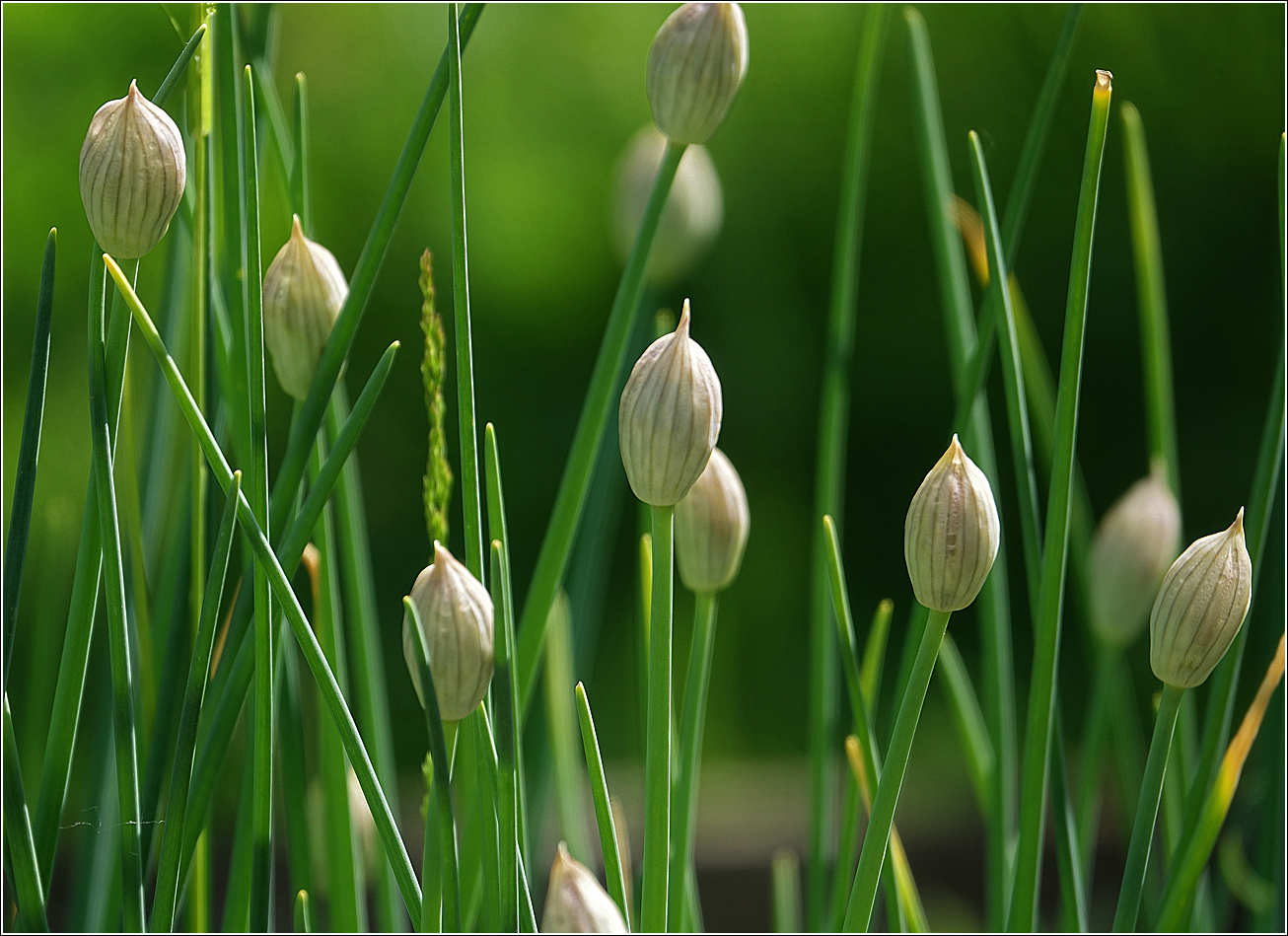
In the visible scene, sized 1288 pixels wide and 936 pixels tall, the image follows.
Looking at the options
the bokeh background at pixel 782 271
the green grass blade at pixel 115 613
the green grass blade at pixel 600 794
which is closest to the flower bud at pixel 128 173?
the green grass blade at pixel 115 613

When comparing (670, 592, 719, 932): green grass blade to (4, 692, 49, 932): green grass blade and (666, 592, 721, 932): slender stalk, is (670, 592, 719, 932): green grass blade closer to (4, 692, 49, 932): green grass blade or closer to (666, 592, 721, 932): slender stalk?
(666, 592, 721, 932): slender stalk

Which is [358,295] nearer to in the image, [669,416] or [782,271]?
[669,416]

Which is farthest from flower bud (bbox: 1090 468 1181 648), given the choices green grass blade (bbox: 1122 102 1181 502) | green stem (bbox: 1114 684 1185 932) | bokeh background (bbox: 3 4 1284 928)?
bokeh background (bbox: 3 4 1284 928)

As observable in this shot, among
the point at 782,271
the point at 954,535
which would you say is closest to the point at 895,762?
the point at 954,535

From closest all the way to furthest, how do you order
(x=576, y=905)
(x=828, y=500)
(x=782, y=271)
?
1. (x=576, y=905)
2. (x=828, y=500)
3. (x=782, y=271)

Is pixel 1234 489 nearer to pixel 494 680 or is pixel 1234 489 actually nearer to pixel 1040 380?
pixel 1040 380

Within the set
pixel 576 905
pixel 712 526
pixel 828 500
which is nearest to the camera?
pixel 576 905

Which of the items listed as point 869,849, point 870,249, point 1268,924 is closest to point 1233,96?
point 870,249
